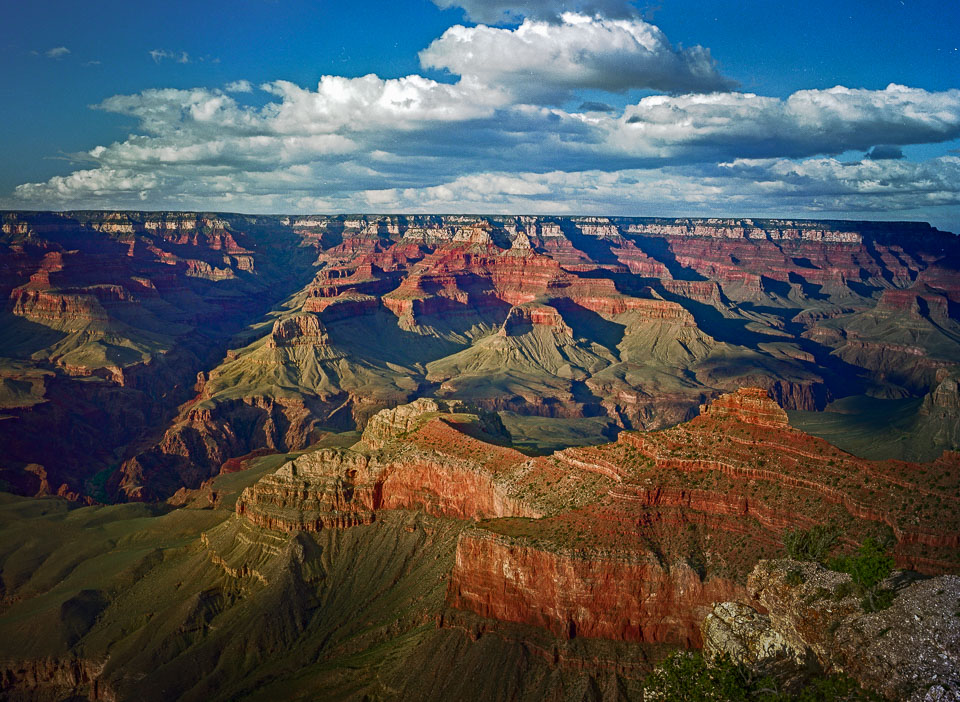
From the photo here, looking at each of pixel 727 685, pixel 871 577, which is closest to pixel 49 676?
pixel 727 685

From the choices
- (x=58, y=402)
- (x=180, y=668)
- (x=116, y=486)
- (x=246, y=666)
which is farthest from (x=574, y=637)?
(x=58, y=402)

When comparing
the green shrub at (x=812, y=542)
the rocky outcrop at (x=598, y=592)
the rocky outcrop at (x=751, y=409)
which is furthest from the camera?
the rocky outcrop at (x=751, y=409)

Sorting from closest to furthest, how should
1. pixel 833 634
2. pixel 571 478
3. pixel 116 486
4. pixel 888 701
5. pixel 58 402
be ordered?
pixel 888 701 < pixel 833 634 < pixel 571 478 < pixel 116 486 < pixel 58 402

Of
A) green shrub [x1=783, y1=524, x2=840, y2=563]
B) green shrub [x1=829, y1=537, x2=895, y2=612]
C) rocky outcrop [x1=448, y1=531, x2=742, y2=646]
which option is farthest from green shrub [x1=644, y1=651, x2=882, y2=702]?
green shrub [x1=783, y1=524, x2=840, y2=563]

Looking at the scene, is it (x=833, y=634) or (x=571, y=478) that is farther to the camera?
(x=571, y=478)

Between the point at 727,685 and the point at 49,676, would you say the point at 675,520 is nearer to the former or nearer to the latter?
the point at 727,685

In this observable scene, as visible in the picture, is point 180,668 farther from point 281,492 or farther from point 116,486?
point 116,486

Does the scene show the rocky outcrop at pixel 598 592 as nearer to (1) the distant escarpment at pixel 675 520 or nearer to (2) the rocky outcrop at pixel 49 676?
(1) the distant escarpment at pixel 675 520

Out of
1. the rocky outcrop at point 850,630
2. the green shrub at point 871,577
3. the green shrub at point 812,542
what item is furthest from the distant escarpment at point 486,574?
the green shrub at point 812,542

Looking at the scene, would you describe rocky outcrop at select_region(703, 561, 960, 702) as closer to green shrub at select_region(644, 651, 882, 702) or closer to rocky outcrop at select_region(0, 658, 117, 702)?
green shrub at select_region(644, 651, 882, 702)
